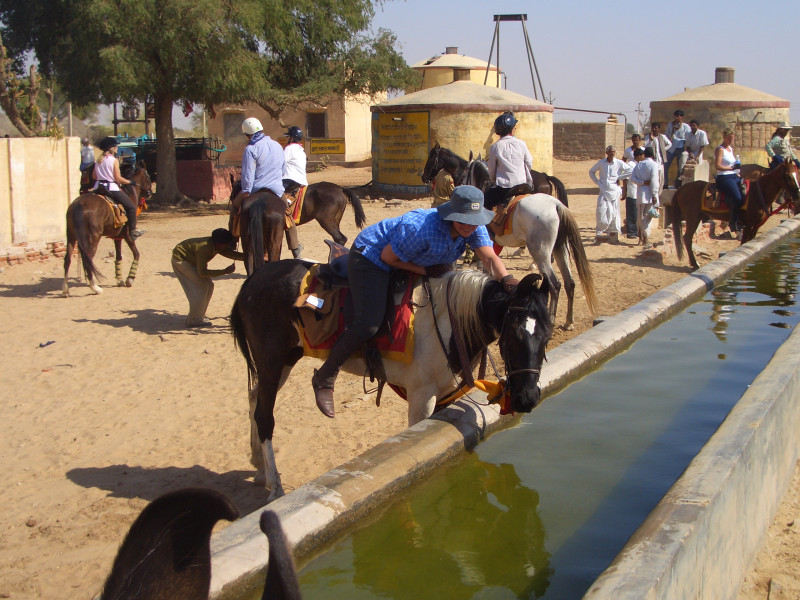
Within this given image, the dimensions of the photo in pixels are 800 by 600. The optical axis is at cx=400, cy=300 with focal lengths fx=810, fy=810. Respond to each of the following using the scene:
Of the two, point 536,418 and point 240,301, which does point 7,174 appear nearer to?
point 240,301

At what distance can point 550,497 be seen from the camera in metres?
4.55

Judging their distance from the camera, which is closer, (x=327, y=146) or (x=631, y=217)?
(x=631, y=217)

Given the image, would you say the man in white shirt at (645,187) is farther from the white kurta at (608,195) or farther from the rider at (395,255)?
the rider at (395,255)

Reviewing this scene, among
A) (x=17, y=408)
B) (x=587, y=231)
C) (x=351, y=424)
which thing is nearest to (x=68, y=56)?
(x=587, y=231)

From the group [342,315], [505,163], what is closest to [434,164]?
[505,163]

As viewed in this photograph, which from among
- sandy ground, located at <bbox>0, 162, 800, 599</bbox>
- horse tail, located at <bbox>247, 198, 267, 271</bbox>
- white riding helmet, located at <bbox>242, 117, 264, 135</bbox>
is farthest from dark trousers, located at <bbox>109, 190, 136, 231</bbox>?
horse tail, located at <bbox>247, 198, 267, 271</bbox>

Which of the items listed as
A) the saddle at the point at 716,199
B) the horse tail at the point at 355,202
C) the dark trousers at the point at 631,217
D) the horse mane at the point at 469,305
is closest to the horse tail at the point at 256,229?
the horse tail at the point at 355,202

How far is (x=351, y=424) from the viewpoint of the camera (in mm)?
6207

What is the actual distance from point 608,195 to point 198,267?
29.6 feet

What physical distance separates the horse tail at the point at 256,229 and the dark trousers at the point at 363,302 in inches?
179

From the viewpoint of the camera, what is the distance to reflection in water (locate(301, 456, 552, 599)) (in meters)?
3.68

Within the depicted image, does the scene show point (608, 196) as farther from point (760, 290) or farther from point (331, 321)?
point (331, 321)

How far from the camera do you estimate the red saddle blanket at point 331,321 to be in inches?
184

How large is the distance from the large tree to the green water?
15.1m
